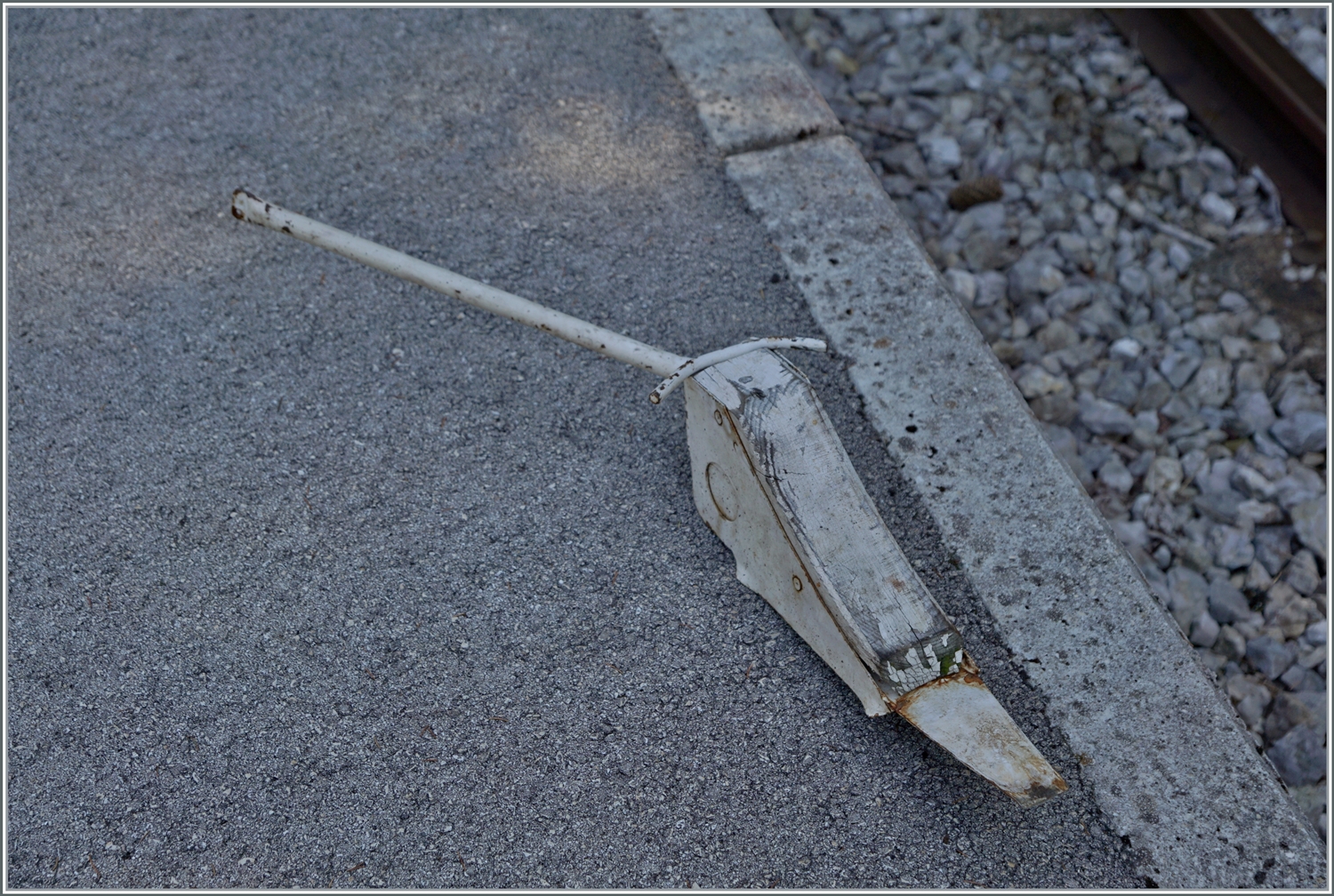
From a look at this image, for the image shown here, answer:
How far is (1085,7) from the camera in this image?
4012 millimetres

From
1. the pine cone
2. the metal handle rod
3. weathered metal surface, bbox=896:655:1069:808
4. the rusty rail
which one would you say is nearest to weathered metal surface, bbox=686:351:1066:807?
weathered metal surface, bbox=896:655:1069:808

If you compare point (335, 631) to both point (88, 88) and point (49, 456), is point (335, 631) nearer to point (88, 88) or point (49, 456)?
point (49, 456)

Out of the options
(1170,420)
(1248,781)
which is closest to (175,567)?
(1248,781)

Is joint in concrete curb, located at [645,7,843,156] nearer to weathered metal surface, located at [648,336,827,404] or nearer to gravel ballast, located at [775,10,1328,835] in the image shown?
gravel ballast, located at [775,10,1328,835]

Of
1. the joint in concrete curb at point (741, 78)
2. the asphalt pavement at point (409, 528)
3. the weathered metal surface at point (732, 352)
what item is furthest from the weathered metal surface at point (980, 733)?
the joint in concrete curb at point (741, 78)

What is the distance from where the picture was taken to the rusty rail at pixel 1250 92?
3.28 meters

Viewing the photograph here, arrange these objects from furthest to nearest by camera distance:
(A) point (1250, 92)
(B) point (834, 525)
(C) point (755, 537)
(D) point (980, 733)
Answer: (A) point (1250, 92)
(C) point (755, 537)
(B) point (834, 525)
(D) point (980, 733)

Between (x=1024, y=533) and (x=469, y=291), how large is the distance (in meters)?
1.29

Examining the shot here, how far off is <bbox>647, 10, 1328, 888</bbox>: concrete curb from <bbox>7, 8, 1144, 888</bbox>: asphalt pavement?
7cm

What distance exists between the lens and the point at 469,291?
2143 mm

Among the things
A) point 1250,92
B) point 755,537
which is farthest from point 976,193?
point 755,537

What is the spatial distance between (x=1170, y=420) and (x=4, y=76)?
367 cm

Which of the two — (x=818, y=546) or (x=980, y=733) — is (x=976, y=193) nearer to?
(x=818, y=546)

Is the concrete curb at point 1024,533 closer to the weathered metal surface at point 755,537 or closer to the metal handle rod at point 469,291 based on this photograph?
the weathered metal surface at point 755,537
